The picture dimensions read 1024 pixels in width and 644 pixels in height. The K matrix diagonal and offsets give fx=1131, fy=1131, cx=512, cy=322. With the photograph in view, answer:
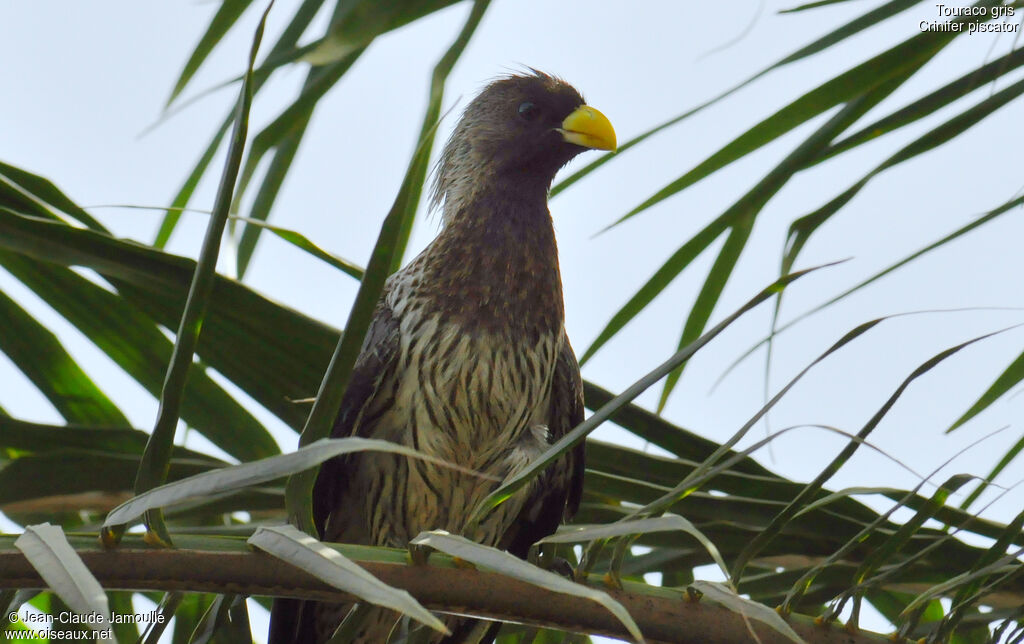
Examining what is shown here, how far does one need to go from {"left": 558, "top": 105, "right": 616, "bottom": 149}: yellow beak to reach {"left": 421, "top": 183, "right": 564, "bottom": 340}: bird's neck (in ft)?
0.97

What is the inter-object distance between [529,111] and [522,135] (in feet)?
0.31

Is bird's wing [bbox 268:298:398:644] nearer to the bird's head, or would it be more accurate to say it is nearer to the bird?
the bird

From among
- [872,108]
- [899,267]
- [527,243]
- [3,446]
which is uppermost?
[527,243]

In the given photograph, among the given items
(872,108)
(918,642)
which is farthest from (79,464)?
(872,108)

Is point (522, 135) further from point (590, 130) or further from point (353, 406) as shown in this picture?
point (353, 406)

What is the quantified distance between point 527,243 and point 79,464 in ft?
4.15

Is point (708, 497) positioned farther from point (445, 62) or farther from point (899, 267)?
point (445, 62)

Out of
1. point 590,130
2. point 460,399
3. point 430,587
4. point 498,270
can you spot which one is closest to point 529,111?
point 590,130

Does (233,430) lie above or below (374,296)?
above

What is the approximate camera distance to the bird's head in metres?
2.72

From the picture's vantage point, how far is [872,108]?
1.46m

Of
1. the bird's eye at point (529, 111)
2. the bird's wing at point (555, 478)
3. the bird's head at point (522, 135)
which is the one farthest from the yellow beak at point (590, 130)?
the bird's wing at point (555, 478)

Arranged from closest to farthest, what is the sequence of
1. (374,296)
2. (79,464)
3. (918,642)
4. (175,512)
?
(374,296) → (918,642) → (79,464) → (175,512)

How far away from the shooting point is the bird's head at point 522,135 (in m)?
2.72
